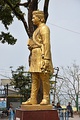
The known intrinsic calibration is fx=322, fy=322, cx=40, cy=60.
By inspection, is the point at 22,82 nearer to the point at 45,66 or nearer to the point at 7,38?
the point at 7,38

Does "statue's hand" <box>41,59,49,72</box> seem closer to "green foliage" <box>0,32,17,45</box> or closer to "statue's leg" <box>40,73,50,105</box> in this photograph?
"statue's leg" <box>40,73,50,105</box>

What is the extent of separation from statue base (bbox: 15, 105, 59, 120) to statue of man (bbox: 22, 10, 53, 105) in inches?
5.4

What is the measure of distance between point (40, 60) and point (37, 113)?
1149 millimetres

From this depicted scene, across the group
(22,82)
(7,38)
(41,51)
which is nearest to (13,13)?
(7,38)

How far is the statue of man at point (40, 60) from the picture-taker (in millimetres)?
6961

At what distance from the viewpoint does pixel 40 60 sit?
7.05 m

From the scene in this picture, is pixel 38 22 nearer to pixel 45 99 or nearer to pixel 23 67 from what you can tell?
pixel 45 99

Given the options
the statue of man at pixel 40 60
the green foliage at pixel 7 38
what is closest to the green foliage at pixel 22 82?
the green foliage at pixel 7 38

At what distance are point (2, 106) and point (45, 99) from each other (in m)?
15.9

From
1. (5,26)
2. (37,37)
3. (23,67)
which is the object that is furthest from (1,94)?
(37,37)

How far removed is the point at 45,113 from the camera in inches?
269

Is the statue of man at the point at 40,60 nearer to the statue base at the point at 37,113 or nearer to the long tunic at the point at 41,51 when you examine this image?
the long tunic at the point at 41,51

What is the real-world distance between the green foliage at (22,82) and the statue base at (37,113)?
Answer: 1988 centimetres

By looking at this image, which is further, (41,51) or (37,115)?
(41,51)
